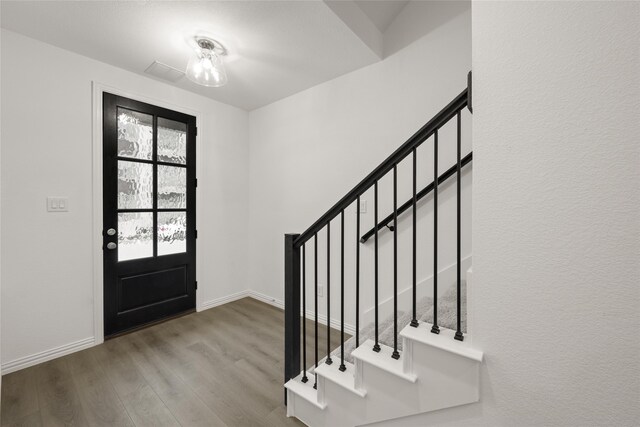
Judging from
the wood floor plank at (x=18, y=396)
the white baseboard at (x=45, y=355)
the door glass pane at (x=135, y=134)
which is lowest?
the wood floor plank at (x=18, y=396)

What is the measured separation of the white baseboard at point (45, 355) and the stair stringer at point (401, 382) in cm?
208

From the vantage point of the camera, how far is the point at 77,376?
6.31 feet

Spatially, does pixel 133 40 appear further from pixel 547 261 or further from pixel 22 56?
pixel 547 261

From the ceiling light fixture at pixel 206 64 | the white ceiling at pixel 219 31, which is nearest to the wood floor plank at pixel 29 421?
the ceiling light fixture at pixel 206 64

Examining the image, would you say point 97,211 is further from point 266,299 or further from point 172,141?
point 266,299

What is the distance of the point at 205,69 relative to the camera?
218 cm

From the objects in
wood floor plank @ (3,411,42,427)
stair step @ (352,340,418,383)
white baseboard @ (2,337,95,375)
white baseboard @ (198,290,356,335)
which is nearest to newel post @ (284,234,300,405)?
stair step @ (352,340,418,383)

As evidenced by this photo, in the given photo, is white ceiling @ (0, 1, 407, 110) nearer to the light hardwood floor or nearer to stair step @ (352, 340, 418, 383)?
stair step @ (352, 340, 418, 383)

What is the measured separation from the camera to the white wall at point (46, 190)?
1.98 m

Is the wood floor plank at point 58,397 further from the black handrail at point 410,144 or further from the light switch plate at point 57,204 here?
the black handrail at point 410,144

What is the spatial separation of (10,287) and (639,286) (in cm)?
348

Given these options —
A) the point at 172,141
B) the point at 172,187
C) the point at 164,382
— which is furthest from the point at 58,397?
the point at 172,141

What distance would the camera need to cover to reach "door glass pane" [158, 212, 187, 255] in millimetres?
2779

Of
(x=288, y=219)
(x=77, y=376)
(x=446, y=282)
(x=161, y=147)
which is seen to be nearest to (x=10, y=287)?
(x=77, y=376)
